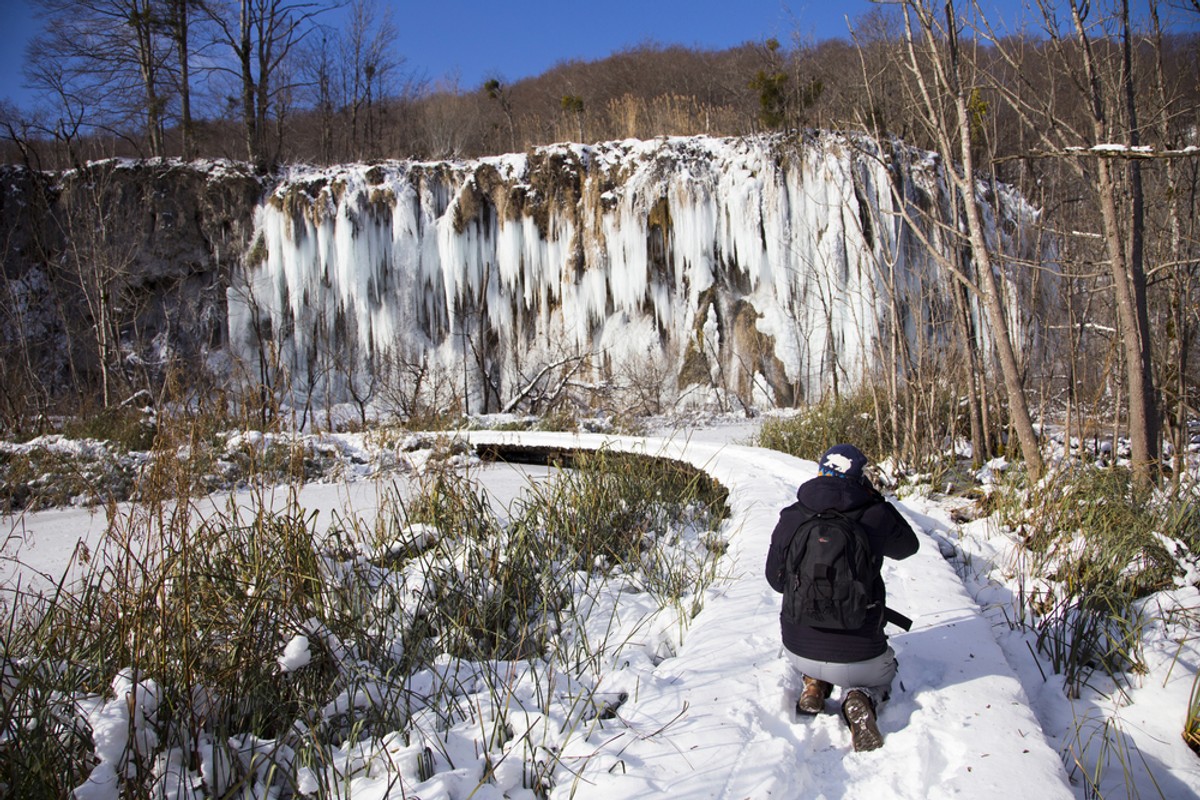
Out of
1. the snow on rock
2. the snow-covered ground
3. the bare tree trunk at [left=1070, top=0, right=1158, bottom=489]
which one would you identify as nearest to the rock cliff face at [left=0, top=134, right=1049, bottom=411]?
the snow on rock

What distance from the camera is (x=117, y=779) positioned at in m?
1.74

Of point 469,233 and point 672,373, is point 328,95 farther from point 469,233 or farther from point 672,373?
point 672,373

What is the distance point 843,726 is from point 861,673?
0.55 ft

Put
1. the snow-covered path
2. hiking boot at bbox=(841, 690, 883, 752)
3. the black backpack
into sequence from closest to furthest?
the snow-covered path, hiking boot at bbox=(841, 690, 883, 752), the black backpack

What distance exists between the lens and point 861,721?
2.01 metres

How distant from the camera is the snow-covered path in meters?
1.78

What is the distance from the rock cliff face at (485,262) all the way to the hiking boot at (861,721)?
10927 millimetres

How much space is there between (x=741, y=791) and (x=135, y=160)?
A: 18.0 meters

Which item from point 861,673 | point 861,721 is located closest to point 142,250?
point 861,673

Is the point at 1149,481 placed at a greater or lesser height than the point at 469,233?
lesser

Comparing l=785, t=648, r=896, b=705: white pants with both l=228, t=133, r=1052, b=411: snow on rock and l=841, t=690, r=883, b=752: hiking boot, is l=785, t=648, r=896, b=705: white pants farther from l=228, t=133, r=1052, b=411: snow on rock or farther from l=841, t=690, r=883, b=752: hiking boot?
l=228, t=133, r=1052, b=411: snow on rock

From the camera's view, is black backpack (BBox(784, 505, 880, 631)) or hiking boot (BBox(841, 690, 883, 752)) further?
black backpack (BBox(784, 505, 880, 631))

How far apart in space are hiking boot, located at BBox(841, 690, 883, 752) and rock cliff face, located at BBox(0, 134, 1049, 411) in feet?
35.9

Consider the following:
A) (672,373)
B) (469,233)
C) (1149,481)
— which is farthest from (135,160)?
(1149,481)
